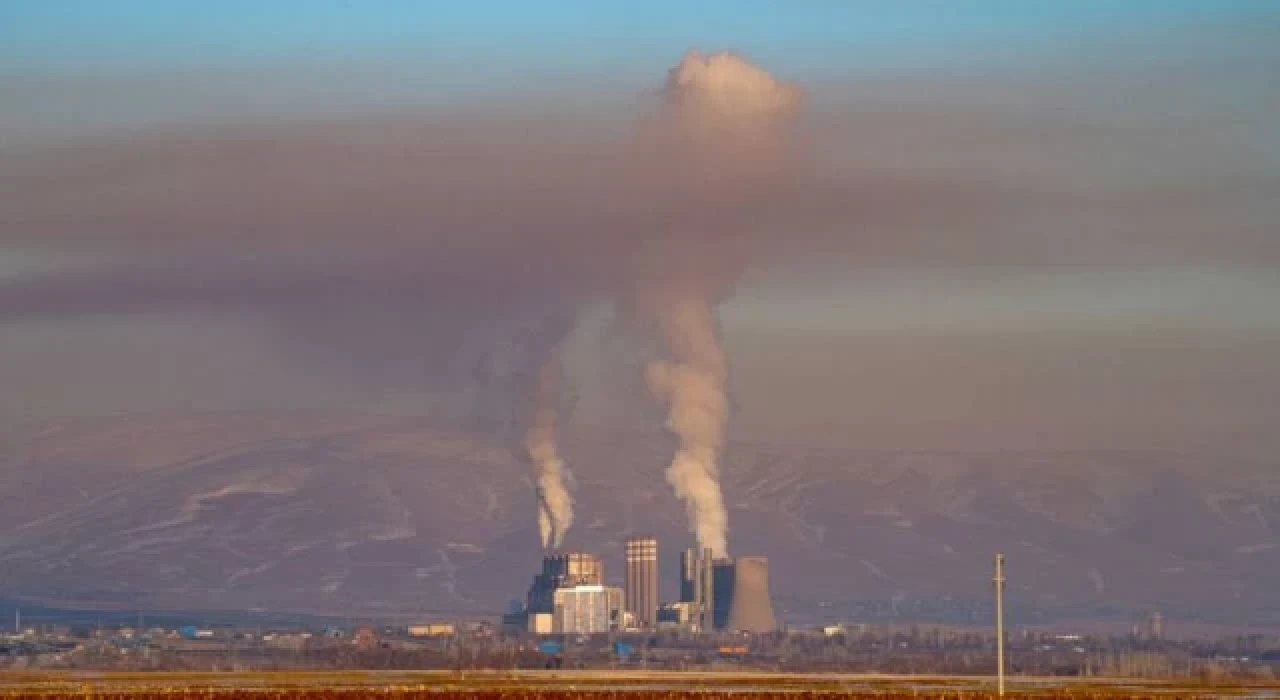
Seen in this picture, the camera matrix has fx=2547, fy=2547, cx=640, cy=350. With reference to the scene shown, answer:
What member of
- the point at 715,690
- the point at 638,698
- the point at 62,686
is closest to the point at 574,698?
the point at 638,698

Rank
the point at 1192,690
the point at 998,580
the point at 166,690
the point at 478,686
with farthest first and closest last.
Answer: the point at 1192,690
the point at 478,686
the point at 166,690
the point at 998,580

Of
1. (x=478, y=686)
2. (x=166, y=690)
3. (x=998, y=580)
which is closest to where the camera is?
(x=998, y=580)

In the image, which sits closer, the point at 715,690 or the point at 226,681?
the point at 715,690

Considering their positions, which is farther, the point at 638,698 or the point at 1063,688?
the point at 1063,688

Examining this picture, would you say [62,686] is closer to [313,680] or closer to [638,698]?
[313,680]

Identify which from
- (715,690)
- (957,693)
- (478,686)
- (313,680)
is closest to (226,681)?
(313,680)

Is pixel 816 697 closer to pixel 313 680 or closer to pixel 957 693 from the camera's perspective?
pixel 957 693
